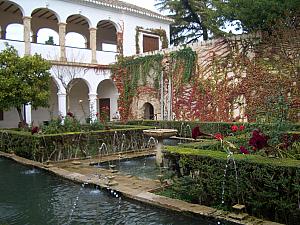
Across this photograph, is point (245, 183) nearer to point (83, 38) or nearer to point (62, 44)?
point (62, 44)

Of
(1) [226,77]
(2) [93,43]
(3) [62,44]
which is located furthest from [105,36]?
(1) [226,77]

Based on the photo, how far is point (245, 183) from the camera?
14.4ft

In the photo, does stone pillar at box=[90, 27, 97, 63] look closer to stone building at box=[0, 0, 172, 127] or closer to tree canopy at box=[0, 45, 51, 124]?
stone building at box=[0, 0, 172, 127]

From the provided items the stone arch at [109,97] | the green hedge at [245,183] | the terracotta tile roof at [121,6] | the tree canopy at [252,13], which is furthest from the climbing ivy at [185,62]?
the green hedge at [245,183]

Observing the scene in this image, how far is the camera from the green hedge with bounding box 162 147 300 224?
13.2 feet

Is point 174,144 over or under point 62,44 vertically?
under

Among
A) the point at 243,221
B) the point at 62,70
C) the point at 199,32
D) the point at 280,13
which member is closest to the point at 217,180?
the point at 243,221

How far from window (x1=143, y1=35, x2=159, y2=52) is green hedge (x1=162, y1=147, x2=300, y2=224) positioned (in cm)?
1653

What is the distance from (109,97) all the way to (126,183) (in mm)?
15366

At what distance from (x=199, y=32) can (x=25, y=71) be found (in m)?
15.5

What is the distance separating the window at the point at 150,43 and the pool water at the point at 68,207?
50.3 ft

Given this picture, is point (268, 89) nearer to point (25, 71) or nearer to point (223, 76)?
→ point (223, 76)

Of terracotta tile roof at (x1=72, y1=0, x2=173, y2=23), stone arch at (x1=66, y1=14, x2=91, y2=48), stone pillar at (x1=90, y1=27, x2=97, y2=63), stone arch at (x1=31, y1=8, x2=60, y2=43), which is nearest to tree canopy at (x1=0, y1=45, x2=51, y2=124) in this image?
stone pillar at (x1=90, y1=27, x2=97, y2=63)

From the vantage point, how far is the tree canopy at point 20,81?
504 inches
